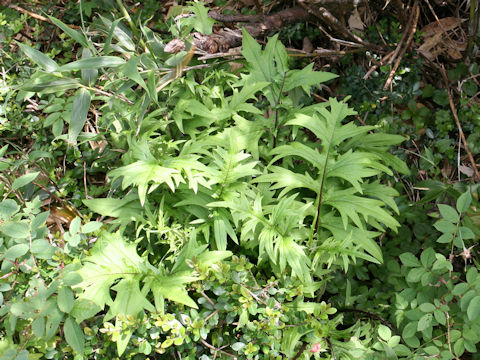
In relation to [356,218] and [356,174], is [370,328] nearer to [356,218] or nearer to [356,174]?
[356,218]

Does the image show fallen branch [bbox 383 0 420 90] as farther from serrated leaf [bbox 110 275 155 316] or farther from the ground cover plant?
serrated leaf [bbox 110 275 155 316]

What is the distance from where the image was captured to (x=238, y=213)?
181 cm

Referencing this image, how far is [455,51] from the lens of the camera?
2.90 m

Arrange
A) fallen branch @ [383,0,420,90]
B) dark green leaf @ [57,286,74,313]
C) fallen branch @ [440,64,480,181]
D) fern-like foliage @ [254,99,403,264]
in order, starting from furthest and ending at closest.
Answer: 1. fallen branch @ [383,0,420,90]
2. fallen branch @ [440,64,480,181]
3. fern-like foliage @ [254,99,403,264]
4. dark green leaf @ [57,286,74,313]

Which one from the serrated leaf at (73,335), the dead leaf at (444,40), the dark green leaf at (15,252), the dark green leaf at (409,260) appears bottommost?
the dark green leaf at (409,260)

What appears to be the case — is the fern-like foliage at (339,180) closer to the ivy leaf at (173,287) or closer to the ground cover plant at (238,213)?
the ground cover plant at (238,213)

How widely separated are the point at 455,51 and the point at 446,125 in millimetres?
618

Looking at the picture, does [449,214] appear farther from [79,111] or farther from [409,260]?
[79,111]

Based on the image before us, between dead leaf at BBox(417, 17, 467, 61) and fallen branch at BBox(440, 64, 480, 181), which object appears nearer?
fallen branch at BBox(440, 64, 480, 181)

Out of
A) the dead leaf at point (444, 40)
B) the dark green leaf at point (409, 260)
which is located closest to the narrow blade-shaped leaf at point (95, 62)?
the dark green leaf at point (409, 260)

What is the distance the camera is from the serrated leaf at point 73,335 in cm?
161

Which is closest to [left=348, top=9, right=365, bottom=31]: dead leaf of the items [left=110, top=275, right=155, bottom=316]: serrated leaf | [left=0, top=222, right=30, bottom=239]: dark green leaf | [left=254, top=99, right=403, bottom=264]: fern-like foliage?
[left=254, top=99, right=403, bottom=264]: fern-like foliage

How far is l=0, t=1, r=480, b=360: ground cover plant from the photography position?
67.7 inches

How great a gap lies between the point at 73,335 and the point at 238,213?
77cm
